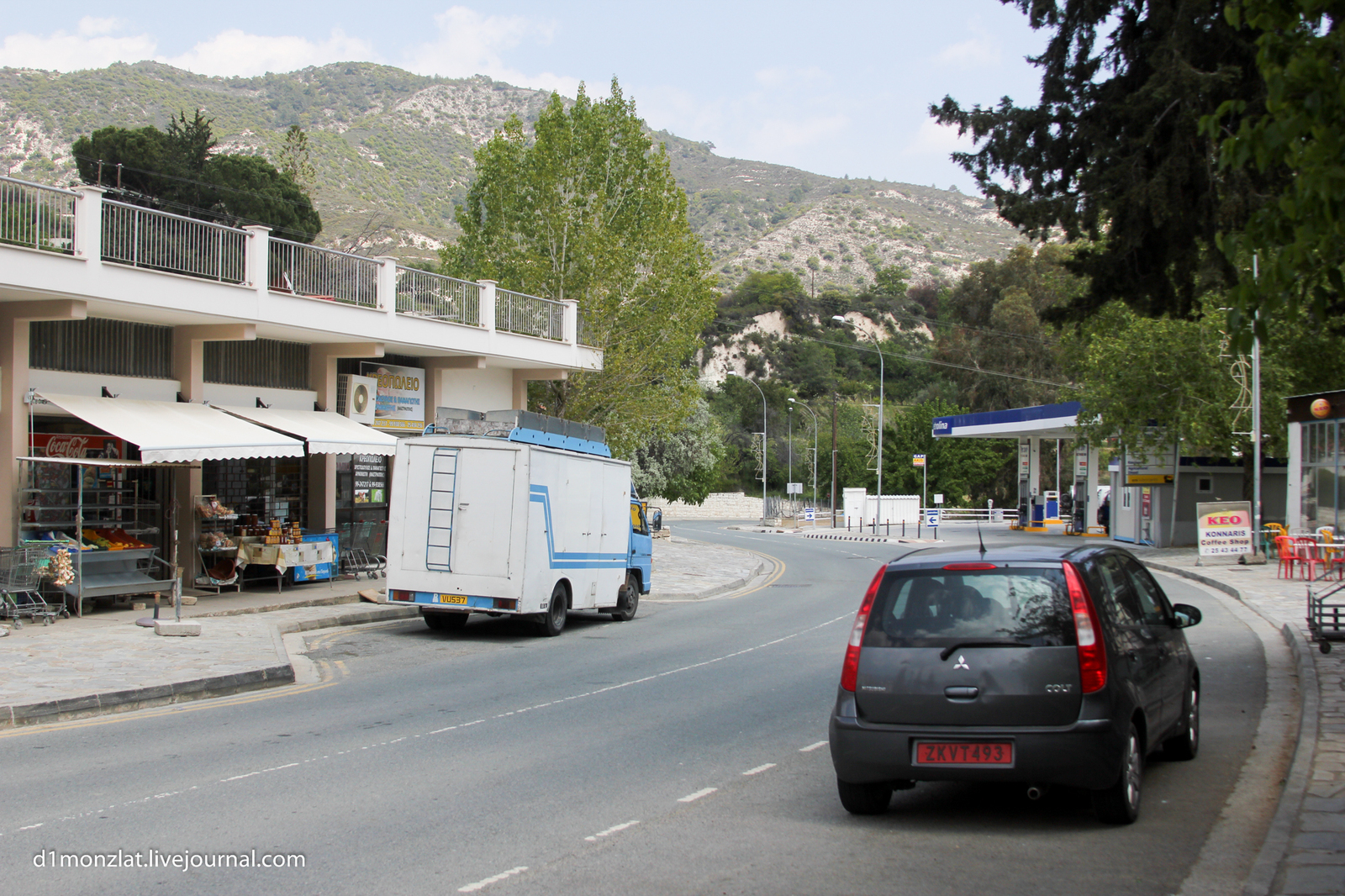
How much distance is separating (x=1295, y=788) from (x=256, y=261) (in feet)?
57.1

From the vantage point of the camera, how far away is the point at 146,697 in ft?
34.9

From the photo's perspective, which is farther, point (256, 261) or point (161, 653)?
point (256, 261)

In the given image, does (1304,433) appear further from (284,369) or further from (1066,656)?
(1066,656)

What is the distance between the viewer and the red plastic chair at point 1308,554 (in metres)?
24.2

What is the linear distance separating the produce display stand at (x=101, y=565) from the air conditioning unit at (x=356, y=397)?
5320 mm

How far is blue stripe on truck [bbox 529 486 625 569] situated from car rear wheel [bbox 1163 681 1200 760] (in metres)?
9.19

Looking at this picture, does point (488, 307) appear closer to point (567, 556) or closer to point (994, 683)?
point (567, 556)

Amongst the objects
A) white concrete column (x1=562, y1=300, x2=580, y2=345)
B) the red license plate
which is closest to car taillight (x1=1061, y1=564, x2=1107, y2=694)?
the red license plate

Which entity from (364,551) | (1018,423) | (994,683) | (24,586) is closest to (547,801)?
(994,683)

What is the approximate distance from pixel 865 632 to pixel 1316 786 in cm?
299

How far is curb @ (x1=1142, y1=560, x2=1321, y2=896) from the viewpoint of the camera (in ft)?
17.1

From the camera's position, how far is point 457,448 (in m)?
15.5

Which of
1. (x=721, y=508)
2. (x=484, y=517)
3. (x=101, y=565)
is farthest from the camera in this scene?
(x=721, y=508)

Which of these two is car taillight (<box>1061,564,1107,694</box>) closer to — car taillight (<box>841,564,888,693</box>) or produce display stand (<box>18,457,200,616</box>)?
car taillight (<box>841,564,888,693</box>)
